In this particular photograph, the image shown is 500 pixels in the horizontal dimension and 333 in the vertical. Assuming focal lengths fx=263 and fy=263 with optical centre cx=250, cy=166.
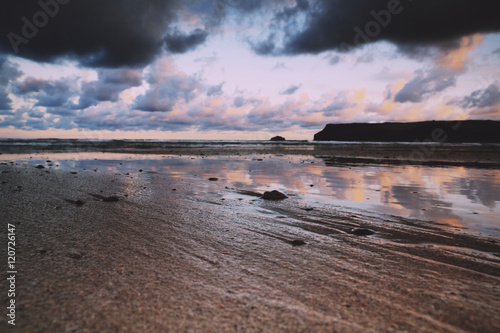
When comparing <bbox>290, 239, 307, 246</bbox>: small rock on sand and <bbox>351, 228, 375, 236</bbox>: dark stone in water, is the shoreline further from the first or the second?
<bbox>290, 239, 307, 246</bbox>: small rock on sand

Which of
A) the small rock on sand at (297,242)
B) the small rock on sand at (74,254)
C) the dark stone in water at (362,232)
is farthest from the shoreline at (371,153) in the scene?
the small rock on sand at (74,254)

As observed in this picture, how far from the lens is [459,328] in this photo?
6.30 ft

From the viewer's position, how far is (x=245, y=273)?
2.73 metres

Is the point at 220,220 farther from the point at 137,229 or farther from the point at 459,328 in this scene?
→ the point at 459,328

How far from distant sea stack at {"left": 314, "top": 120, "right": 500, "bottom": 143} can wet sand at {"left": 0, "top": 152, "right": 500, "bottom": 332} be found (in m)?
85.5

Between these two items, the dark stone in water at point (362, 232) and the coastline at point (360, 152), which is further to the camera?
the coastline at point (360, 152)

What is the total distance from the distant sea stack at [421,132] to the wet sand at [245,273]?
85.5 meters

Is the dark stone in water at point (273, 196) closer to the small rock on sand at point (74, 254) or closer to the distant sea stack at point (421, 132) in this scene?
the small rock on sand at point (74, 254)

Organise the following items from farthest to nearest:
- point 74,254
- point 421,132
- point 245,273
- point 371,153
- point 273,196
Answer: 1. point 421,132
2. point 371,153
3. point 273,196
4. point 74,254
5. point 245,273

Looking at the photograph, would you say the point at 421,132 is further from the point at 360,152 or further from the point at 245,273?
the point at 245,273

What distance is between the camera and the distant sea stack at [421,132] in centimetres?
7344

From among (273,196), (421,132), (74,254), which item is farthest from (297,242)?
(421,132)

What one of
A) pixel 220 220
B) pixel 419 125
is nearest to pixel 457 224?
pixel 220 220

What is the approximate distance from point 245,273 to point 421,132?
10737cm
